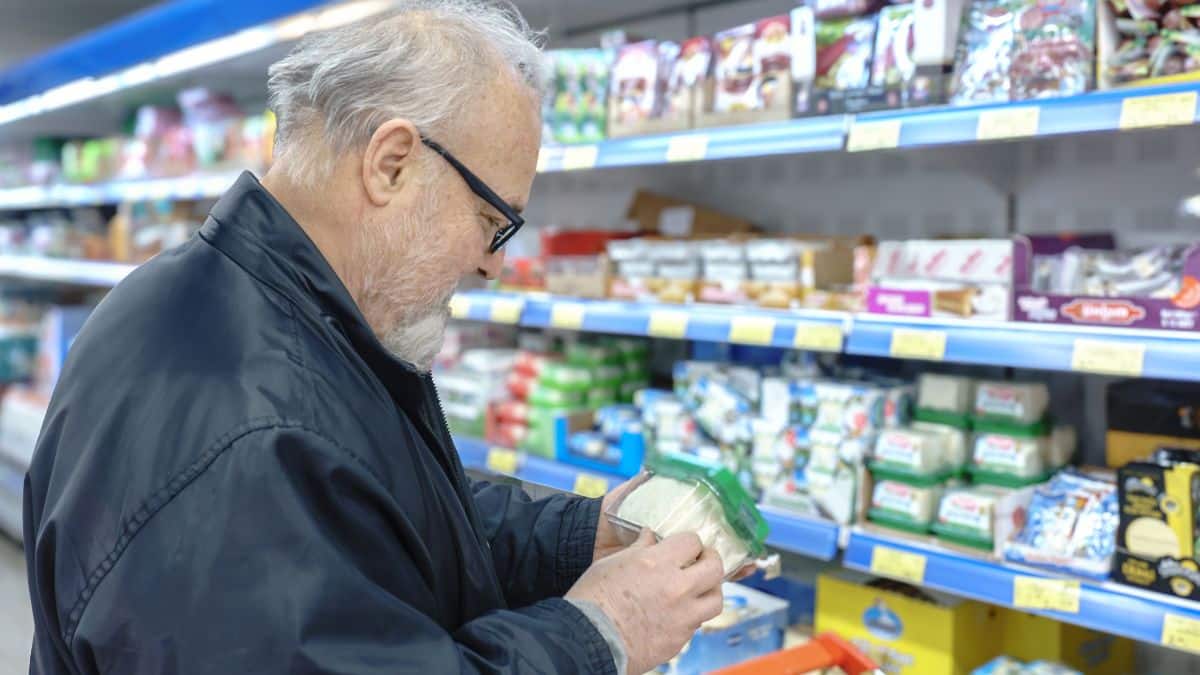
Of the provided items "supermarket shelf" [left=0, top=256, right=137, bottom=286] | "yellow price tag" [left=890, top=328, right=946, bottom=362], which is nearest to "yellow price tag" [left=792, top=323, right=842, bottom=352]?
"yellow price tag" [left=890, top=328, right=946, bottom=362]

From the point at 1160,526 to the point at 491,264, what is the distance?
4.36 ft

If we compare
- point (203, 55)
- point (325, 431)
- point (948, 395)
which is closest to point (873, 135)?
point (948, 395)

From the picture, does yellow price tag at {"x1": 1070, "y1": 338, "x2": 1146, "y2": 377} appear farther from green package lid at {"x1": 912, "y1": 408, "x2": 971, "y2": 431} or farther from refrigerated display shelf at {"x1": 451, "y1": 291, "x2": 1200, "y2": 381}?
green package lid at {"x1": 912, "y1": 408, "x2": 971, "y2": 431}

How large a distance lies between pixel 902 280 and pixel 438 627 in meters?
1.53

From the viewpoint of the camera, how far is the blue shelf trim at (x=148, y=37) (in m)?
3.27

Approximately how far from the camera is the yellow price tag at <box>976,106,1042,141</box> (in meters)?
1.78

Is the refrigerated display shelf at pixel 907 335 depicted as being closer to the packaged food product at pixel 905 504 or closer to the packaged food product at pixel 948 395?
the packaged food product at pixel 948 395

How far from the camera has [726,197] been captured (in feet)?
10.5

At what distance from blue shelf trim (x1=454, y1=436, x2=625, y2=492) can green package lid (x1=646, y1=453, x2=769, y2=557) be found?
1228 millimetres

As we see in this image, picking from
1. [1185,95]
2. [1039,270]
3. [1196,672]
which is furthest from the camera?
[1196,672]

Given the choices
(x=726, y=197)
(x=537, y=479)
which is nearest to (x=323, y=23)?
(x=726, y=197)

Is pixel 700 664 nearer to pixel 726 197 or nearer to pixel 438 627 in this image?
pixel 438 627

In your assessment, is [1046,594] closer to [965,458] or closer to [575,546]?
[965,458]

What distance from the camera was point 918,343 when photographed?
1.98m
